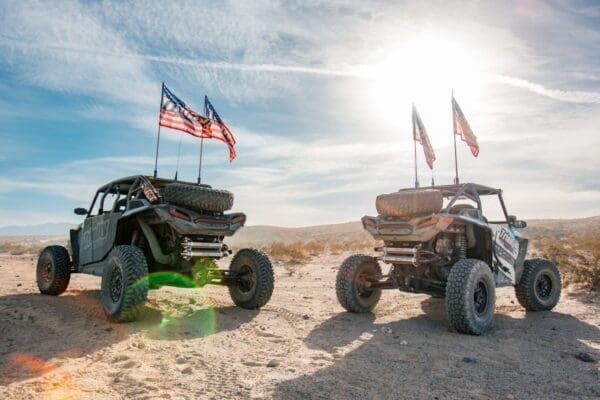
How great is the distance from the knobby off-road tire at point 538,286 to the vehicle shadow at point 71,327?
472 centimetres

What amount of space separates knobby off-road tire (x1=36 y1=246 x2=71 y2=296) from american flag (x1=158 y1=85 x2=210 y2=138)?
11.8 feet

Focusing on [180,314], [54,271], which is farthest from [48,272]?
[180,314]

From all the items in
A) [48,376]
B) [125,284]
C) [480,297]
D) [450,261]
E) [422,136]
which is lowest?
[48,376]

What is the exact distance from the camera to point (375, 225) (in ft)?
24.1

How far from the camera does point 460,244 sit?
289 inches

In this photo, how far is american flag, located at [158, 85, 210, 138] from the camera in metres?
10.7

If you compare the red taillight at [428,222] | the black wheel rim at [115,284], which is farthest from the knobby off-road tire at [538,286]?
the black wheel rim at [115,284]

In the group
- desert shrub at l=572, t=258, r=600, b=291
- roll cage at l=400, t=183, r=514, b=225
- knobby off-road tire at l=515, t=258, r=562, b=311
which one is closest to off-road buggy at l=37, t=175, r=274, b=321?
roll cage at l=400, t=183, r=514, b=225

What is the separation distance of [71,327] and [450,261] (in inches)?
219

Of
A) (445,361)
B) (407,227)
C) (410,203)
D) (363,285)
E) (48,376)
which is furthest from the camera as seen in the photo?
(363,285)

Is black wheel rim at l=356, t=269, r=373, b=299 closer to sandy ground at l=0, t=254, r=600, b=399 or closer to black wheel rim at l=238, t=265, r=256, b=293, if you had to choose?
sandy ground at l=0, t=254, r=600, b=399

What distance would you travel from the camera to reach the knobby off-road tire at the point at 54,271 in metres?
8.48

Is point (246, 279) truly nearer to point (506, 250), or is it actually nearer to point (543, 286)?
point (506, 250)

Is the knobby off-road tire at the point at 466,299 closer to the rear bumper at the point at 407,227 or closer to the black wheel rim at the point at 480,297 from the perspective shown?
the black wheel rim at the point at 480,297
